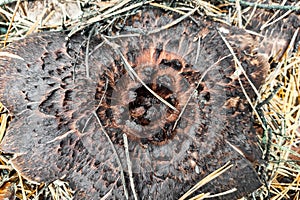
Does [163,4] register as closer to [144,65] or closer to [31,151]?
[144,65]

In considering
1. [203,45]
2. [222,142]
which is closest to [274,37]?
[203,45]

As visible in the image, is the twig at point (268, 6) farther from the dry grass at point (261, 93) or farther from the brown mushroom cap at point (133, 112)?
the brown mushroom cap at point (133, 112)

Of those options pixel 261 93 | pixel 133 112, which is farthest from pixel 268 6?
pixel 133 112

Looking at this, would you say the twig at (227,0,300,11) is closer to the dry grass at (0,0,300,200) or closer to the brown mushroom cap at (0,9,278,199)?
the dry grass at (0,0,300,200)

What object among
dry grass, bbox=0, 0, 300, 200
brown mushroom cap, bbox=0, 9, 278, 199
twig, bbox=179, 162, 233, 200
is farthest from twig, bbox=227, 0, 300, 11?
twig, bbox=179, 162, 233, 200

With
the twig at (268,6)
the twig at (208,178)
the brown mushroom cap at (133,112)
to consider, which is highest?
the twig at (268,6)

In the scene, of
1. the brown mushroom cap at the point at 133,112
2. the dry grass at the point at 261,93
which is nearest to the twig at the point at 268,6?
the dry grass at the point at 261,93
